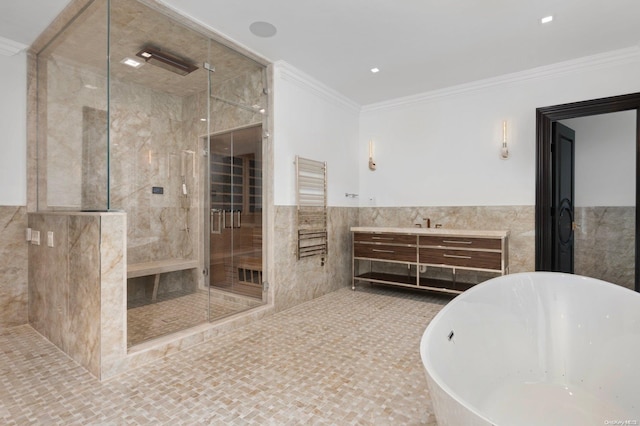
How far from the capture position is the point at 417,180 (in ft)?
15.5

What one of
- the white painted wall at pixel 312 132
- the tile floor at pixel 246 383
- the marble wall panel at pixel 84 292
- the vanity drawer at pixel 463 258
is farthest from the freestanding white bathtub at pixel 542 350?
the white painted wall at pixel 312 132

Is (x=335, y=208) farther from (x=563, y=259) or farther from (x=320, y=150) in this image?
(x=563, y=259)

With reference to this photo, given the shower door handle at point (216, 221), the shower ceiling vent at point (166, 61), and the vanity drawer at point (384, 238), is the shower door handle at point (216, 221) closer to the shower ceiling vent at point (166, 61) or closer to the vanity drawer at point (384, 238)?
the shower ceiling vent at point (166, 61)

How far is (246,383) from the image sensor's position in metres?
2.13

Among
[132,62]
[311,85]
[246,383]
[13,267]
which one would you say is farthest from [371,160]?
[13,267]

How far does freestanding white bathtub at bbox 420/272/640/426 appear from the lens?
5.75 ft

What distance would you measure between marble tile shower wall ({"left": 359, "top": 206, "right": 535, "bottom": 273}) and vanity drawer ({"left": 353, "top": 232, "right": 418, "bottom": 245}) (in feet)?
2.13

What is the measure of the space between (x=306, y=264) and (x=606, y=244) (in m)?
4.07

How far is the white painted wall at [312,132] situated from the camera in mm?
3727

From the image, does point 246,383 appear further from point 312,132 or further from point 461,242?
point 312,132

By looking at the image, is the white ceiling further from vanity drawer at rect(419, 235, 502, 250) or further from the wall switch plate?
vanity drawer at rect(419, 235, 502, 250)

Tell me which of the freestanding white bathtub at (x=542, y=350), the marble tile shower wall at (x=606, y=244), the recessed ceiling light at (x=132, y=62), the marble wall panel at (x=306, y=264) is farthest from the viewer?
the marble tile shower wall at (x=606, y=244)

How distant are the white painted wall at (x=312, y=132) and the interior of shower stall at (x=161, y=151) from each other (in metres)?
0.22

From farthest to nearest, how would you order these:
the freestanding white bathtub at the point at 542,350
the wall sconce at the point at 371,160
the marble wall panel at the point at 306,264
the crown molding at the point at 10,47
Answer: the wall sconce at the point at 371,160 → the marble wall panel at the point at 306,264 → the crown molding at the point at 10,47 → the freestanding white bathtub at the point at 542,350
